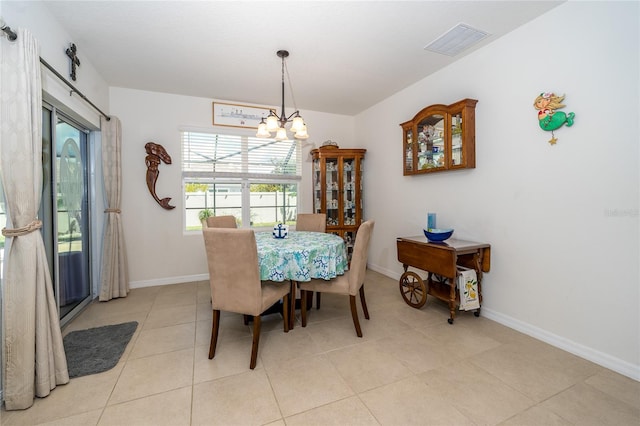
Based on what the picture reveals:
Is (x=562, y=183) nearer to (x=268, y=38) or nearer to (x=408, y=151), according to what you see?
(x=408, y=151)

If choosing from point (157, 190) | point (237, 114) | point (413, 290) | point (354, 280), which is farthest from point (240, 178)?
point (413, 290)

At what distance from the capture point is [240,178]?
4.18m

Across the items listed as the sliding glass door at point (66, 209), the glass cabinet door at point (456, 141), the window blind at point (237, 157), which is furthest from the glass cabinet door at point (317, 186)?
the sliding glass door at point (66, 209)

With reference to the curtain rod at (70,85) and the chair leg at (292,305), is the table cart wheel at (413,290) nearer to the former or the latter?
the chair leg at (292,305)

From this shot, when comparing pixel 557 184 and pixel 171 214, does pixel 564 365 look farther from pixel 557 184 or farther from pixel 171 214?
pixel 171 214

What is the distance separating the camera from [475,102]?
8.98ft

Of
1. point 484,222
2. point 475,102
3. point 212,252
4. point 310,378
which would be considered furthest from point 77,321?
point 475,102

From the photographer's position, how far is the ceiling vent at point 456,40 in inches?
95.1

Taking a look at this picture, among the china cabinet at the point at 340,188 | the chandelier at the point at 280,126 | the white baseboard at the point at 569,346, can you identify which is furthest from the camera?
the china cabinet at the point at 340,188

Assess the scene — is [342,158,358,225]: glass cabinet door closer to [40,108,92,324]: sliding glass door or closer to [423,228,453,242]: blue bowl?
[423,228,453,242]: blue bowl

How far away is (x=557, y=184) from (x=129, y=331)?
3.79 metres

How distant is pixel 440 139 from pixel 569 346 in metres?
2.13

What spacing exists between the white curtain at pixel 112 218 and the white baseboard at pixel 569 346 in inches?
160

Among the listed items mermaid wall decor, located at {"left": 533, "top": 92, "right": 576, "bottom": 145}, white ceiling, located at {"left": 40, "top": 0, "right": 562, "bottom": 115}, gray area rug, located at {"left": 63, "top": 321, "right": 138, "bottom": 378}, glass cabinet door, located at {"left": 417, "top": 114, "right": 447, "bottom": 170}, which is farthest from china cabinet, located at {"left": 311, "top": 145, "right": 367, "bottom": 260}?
gray area rug, located at {"left": 63, "top": 321, "right": 138, "bottom": 378}
